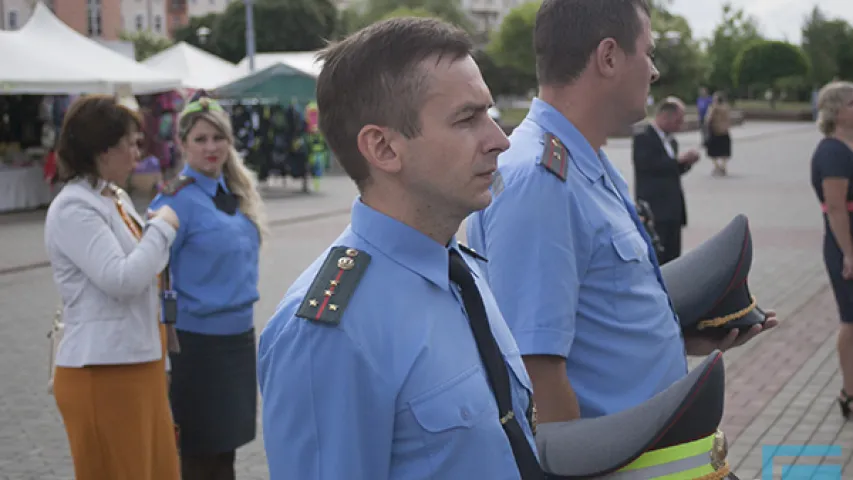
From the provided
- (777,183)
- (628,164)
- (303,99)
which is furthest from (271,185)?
(777,183)

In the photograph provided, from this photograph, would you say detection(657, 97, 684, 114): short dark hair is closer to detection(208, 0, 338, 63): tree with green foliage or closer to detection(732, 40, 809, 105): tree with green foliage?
detection(208, 0, 338, 63): tree with green foliage

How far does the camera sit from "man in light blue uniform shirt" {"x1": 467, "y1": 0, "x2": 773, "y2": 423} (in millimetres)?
2709

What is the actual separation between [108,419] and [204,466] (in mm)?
850

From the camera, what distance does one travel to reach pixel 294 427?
1.80 metres

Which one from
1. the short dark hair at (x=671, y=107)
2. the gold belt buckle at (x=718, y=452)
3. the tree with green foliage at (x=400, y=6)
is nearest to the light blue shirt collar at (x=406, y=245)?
the gold belt buckle at (x=718, y=452)

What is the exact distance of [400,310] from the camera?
5.98 ft

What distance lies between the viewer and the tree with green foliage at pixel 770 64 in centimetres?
7075

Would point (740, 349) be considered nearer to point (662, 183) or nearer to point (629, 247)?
point (662, 183)

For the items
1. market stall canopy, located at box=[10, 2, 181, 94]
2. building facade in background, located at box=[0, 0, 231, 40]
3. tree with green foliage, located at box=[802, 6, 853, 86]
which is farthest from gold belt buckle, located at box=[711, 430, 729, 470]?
tree with green foliage, located at box=[802, 6, 853, 86]

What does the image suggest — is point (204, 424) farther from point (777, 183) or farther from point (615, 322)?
point (777, 183)

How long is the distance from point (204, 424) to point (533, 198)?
8.10 ft

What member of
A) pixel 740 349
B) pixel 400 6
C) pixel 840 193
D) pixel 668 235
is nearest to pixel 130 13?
pixel 400 6

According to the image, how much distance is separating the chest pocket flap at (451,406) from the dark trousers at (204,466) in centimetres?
317

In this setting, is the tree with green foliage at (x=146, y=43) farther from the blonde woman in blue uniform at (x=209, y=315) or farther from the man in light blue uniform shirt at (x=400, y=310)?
the man in light blue uniform shirt at (x=400, y=310)
